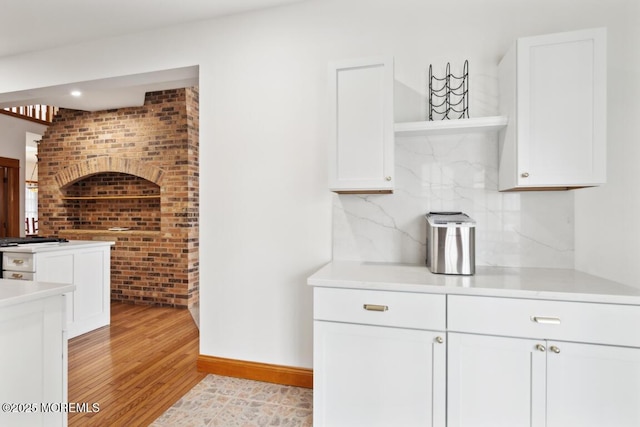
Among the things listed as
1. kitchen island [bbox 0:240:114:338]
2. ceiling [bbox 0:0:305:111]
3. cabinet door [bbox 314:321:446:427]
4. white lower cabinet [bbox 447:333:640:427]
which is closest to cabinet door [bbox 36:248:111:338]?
kitchen island [bbox 0:240:114:338]

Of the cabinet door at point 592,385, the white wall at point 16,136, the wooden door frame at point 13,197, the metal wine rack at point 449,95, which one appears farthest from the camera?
the wooden door frame at point 13,197

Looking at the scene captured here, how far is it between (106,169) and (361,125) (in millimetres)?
4431

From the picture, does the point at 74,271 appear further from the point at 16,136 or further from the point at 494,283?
the point at 16,136

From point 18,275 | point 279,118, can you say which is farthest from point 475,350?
point 18,275

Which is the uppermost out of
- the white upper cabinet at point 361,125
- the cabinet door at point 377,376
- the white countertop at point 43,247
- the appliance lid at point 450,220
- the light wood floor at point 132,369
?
the white upper cabinet at point 361,125

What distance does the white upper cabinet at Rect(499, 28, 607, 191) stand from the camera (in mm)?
1686

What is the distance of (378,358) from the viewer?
1.67m

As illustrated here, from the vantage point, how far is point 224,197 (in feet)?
8.54

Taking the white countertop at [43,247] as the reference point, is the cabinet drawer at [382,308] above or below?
below

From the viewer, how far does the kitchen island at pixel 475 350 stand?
1427mm

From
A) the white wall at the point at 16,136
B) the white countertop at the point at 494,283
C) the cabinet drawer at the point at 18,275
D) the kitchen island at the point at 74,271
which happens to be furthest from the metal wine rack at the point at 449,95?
the white wall at the point at 16,136

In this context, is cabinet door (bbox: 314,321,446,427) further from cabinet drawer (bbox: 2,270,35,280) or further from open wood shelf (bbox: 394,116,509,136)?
cabinet drawer (bbox: 2,270,35,280)

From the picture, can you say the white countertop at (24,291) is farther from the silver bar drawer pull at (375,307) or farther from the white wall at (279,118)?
the silver bar drawer pull at (375,307)

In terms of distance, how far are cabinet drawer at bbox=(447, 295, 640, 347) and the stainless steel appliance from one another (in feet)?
0.90
